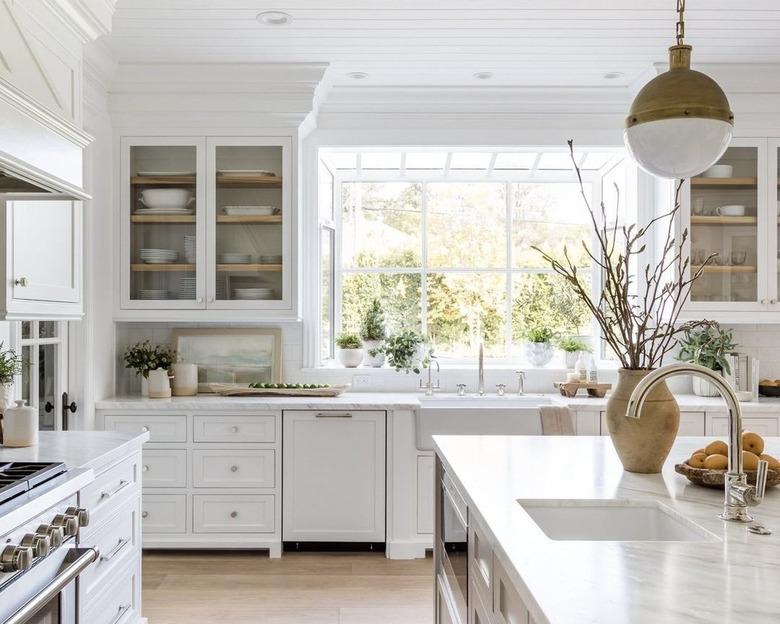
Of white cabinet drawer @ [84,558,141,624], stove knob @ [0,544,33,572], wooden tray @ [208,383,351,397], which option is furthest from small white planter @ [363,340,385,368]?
stove knob @ [0,544,33,572]

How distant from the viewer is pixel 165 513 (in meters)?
3.81

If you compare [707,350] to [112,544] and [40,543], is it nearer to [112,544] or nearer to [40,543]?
[112,544]

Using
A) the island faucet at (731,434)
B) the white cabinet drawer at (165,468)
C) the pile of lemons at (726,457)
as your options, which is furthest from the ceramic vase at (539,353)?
the island faucet at (731,434)

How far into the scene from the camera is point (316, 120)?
4.32 m

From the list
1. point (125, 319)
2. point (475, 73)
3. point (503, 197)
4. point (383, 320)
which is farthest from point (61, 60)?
point (503, 197)

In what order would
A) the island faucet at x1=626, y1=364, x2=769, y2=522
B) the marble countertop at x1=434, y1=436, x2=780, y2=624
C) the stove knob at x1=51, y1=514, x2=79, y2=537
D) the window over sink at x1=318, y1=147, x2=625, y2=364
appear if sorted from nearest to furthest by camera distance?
the marble countertop at x1=434, y1=436, x2=780, y2=624
the island faucet at x1=626, y1=364, x2=769, y2=522
the stove knob at x1=51, y1=514, x2=79, y2=537
the window over sink at x1=318, y1=147, x2=625, y2=364

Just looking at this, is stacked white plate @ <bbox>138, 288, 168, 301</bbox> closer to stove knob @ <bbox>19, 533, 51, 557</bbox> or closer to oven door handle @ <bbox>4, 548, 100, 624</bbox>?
oven door handle @ <bbox>4, 548, 100, 624</bbox>

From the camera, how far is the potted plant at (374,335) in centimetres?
448

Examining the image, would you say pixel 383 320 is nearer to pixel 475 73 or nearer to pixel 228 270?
pixel 228 270

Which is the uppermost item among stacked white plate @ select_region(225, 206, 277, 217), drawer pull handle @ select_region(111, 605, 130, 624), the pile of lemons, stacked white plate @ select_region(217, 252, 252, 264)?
stacked white plate @ select_region(225, 206, 277, 217)

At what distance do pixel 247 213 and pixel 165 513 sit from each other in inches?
68.2

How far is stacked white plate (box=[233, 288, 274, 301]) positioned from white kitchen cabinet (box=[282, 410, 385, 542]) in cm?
69

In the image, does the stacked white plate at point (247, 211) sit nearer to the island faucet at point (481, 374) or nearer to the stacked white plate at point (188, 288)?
the stacked white plate at point (188, 288)

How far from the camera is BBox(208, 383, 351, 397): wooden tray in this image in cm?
398
